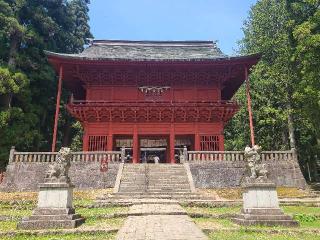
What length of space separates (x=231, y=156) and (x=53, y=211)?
12972 mm

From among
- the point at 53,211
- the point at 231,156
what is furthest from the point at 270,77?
A: the point at 53,211

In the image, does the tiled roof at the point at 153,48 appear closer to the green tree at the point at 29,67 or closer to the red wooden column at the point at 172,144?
the green tree at the point at 29,67

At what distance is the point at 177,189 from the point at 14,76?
1580 cm

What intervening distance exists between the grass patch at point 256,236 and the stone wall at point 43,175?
1184 centimetres

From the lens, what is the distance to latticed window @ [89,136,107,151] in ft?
82.6

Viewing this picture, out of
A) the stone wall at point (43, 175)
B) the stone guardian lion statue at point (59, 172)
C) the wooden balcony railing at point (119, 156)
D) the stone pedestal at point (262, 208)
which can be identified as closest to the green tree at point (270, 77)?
the wooden balcony railing at point (119, 156)

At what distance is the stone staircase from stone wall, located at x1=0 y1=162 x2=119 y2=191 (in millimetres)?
1125

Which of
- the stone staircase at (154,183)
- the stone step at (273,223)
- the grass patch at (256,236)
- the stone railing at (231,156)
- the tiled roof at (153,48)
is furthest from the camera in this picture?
the tiled roof at (153,48)

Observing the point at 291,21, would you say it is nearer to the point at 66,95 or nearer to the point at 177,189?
the point at 177,189

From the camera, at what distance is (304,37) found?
68.0 ft

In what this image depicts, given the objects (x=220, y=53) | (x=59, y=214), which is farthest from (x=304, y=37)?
(x=59, y=214)

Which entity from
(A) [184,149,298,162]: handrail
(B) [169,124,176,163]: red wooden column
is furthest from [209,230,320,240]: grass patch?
(B) [169,124,176,163]: red wooden column

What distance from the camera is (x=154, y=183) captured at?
59.8ft

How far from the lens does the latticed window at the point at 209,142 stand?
995 inches
